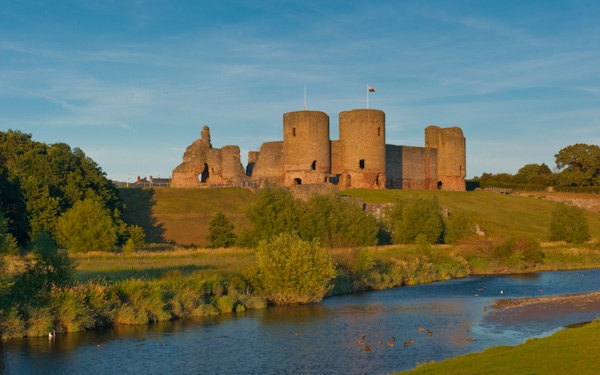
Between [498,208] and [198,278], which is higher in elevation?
[498,208]

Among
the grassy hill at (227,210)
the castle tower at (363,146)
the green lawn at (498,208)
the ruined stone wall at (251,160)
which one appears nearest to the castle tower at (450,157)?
the green lawn at (498,208)

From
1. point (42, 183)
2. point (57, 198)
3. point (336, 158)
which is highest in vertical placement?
point (336, 158)

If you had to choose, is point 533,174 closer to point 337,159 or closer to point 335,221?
point 337,159

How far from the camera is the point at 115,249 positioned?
36406 millimetres

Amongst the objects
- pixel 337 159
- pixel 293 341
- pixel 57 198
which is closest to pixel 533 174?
pixel 337 159

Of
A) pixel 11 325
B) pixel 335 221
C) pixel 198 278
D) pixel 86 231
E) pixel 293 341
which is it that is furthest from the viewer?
pixel 335 221

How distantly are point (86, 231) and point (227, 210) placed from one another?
1729 cm

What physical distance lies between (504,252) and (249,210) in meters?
13.6

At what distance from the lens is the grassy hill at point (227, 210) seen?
155 feet

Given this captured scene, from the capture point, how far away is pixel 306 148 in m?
58.0

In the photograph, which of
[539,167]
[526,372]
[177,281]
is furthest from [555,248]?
[539,167]

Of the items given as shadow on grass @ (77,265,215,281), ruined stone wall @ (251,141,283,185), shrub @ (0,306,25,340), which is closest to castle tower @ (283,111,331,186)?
ruined stone wall @ (251,141,283,185)

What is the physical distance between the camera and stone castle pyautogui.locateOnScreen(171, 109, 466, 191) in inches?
2288

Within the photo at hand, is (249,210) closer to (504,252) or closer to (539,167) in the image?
(504,252)
